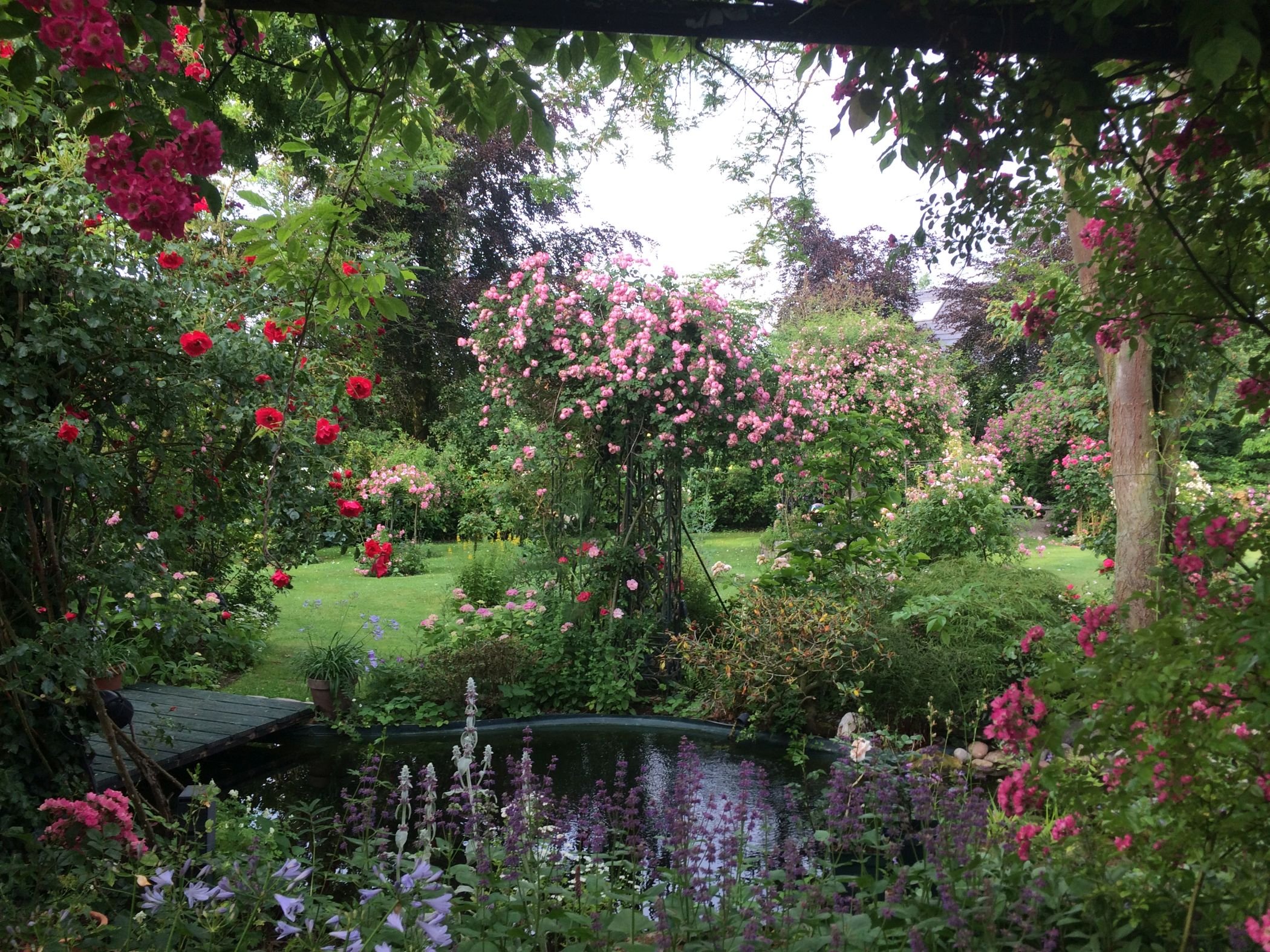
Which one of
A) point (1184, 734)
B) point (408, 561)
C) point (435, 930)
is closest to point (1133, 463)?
point (1184, 734)

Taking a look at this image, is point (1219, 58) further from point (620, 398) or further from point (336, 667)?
point (336, 667)

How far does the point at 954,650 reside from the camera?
441 cm

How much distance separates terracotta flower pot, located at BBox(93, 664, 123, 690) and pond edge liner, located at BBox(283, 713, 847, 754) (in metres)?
1.64

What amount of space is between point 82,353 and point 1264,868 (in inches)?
107

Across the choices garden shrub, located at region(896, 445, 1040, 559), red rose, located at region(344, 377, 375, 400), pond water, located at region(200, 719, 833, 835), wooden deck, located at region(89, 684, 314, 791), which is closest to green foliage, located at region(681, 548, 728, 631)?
pond water, located at region(200, 719, 833, 835)

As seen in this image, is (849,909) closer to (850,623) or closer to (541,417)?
(850,623)

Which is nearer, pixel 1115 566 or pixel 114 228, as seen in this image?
pixel 114 228

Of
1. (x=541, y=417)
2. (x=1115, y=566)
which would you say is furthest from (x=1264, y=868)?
(x=541, y=417)

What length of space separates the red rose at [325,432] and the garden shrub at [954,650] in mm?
2507

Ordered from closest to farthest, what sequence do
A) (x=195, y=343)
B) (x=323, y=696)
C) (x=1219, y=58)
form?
(x=1219, y=58), (x=195, y=343), (x=323, y=696)

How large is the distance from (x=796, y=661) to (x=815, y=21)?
11.4 ft

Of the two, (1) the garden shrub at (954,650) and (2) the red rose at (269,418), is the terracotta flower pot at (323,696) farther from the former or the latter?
(1) the garden shrub at (954,650)

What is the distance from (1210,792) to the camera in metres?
1.40

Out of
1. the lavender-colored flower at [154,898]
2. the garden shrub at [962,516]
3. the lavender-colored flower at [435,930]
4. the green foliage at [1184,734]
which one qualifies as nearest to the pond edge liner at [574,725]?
the garden shrub at [962,516]
